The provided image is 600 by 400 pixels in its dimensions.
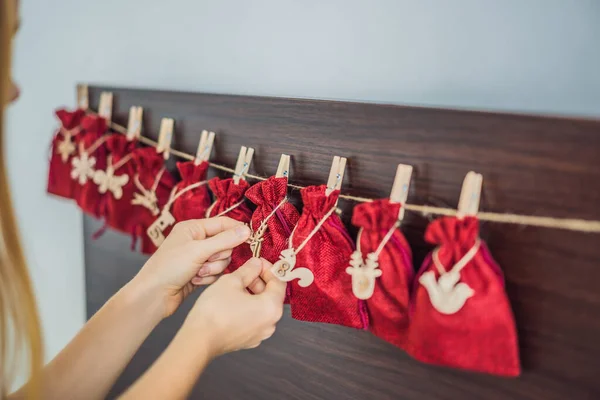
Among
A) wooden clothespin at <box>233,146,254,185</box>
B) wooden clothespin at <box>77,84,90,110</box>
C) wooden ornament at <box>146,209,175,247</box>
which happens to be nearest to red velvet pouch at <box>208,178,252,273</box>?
wooden clothespin at <box>233,146,254,185</box>

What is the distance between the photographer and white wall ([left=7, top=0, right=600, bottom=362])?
1.73 feet

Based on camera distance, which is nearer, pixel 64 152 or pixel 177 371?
pixel 177 371

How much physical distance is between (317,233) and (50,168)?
0.69 m

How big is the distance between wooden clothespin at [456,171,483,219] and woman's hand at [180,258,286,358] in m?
0.24

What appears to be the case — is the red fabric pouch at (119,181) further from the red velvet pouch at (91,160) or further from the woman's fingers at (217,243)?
the woman's fingers at (217,243)

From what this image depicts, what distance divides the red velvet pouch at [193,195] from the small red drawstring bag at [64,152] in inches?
13.4

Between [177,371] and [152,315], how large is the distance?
16cm

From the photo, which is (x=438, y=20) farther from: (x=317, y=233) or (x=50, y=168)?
(x=50, y=168)

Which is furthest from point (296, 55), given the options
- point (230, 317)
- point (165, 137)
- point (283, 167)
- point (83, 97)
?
point (83, 97)

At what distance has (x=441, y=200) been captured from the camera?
55cm

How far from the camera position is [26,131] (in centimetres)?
122

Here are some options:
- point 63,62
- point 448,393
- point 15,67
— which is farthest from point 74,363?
point 15,67

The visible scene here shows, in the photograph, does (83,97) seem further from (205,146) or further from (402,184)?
(402,184)

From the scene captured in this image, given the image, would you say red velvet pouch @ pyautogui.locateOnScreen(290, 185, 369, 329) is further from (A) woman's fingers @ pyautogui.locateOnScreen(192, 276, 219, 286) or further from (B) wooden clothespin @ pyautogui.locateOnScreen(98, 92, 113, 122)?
(B) wooden clothespin @ pyautogui.locateOnScreen(98, 92, 113, 122)
